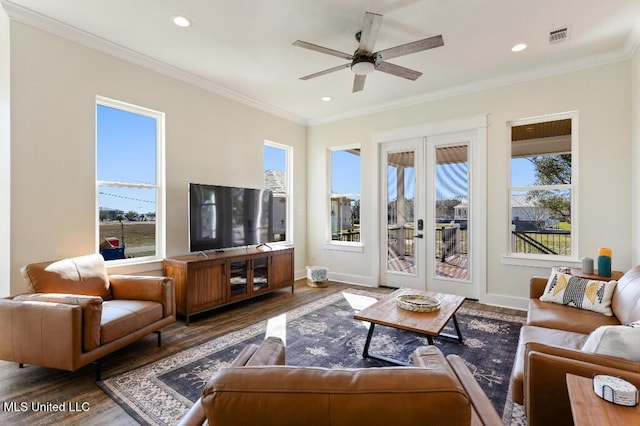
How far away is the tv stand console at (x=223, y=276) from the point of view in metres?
3.65

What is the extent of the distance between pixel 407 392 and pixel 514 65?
4424 millimetres

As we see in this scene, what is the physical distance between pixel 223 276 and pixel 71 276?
1550mm

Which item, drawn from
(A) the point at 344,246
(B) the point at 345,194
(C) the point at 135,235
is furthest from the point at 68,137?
(A) the point at 344,246

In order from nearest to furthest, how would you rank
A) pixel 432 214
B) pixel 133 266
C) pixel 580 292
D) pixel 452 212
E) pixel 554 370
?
pixel 554 370
pixel 580 292
pixel 133 266
pixel 452 212
pixel 432 214

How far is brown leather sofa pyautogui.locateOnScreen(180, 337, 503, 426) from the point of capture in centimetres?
79

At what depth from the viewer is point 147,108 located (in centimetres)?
381

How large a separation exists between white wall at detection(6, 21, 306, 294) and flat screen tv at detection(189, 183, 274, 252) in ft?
1.18

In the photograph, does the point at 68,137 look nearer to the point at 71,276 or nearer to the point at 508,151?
the point at 71,276

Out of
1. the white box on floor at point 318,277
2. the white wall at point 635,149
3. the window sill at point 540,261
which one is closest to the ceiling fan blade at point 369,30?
the white wall at point 635,149

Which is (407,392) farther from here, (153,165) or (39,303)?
(153,165)

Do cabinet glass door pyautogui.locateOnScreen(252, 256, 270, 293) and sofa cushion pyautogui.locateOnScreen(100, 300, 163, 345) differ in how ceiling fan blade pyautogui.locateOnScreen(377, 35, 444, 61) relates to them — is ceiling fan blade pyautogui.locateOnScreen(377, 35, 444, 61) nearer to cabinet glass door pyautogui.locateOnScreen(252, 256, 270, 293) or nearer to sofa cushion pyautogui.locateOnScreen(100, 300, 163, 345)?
cabinet glass door pyautogui.locateOnScreen(252, 256, 270, 293)

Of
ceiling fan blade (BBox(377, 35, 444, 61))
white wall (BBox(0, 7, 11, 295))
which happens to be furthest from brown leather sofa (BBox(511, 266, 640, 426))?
white wall (BBox(0, 7, 11, 295))

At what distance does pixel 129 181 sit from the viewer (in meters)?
3.74

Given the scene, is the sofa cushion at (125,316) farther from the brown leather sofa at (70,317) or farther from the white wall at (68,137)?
the white wall at (68,137)
